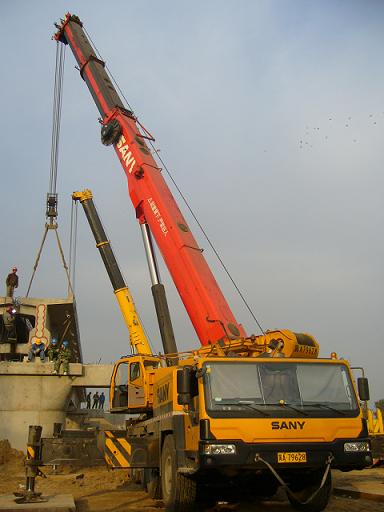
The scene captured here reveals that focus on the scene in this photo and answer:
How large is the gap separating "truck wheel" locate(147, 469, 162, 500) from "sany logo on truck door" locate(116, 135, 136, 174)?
26.6 feet

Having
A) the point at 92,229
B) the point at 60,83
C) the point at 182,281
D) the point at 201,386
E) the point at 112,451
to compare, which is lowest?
the point at 112,451

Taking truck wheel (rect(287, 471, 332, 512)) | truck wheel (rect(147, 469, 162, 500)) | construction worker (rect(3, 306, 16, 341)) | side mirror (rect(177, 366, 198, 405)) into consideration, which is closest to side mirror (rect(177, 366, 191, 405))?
side mirror (rect(177, 366, 198, 405))

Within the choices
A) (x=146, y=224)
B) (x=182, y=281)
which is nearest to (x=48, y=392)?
(x=146, y=224)

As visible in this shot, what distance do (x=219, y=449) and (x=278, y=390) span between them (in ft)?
4.08

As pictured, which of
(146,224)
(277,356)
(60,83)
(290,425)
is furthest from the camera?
(60,83)

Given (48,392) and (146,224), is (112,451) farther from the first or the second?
(48,392)

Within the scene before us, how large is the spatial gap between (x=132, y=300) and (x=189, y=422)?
10.3 meters

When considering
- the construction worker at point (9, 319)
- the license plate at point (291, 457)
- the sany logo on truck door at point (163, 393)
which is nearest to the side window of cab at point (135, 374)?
the sany logo on truck door at point (163, 393)

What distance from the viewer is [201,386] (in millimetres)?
7652

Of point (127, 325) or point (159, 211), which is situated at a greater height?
point (159, 211)

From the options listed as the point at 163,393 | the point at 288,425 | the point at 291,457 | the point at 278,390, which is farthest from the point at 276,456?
the point at 163,393

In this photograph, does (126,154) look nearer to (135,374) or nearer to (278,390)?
(135,374)

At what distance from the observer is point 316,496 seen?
8242 mm

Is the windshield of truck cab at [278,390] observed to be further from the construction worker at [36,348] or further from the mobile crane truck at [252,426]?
the construction worker at [36,348]
